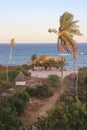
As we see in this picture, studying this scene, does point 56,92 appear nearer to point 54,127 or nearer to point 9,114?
point 9,114

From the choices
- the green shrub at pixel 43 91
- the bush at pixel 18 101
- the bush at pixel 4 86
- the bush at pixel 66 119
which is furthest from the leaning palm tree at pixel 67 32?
the bush at pixel 4 86

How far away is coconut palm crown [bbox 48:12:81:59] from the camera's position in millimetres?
29078

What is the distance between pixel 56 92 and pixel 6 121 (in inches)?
638

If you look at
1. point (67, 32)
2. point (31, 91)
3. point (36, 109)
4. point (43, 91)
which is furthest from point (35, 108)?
point (67, 32)

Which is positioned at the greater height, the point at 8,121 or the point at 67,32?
the point at 67,32

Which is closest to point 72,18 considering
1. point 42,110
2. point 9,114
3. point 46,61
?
point 42,110

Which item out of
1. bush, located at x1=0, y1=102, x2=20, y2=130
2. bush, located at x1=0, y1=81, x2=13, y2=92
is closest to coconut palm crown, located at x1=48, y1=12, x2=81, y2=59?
bush, located at x1=0, y1=102, x2=20, y2=130

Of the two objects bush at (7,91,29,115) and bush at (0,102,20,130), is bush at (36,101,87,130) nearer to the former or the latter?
bush at (0,102,20,130)

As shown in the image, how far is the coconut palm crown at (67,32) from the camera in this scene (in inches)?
1145

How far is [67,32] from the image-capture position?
1152 inches

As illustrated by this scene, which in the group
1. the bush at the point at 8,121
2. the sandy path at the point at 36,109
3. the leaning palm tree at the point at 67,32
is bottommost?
the sandy path at the point at 36,109

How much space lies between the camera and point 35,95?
3553cm

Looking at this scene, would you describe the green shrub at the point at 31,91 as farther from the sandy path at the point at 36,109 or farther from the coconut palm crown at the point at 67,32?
the coconut palm crown at the point at 67,32

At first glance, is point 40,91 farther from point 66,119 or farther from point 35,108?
point 66,119
